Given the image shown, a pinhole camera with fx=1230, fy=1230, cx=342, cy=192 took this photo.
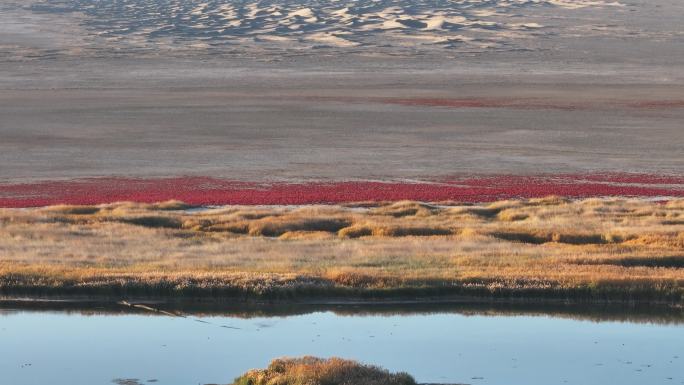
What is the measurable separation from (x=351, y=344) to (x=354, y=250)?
7.73 m

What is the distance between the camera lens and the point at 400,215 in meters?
34.0

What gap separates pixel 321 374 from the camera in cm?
1540

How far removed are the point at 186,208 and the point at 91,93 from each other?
125 ft

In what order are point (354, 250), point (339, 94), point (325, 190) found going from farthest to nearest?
1. point (339, 94)
2. point (325, 190)
3. point (354, 250)

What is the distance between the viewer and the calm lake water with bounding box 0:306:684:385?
16969mm

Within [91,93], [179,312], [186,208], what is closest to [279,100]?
[91,93]

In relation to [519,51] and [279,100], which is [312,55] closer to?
[519,51]

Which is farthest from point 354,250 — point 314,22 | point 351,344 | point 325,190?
point 314,22

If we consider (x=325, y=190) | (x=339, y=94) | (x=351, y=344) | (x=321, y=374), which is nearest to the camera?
(x=321, y=374)

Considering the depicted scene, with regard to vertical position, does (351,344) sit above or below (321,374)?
below

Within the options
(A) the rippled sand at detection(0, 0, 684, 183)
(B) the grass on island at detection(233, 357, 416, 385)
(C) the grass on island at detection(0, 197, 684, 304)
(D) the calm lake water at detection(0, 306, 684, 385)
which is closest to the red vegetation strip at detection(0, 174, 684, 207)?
(A) the rippled sand at detection(0, 0, 684, 183)

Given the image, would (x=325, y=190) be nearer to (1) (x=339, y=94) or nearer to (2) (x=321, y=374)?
(2) (x=321, y=374)

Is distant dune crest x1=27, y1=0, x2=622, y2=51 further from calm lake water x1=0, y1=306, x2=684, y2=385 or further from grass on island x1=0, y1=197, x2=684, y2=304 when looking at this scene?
calm lake water x1=0, y1=306, x2=684, y2=385

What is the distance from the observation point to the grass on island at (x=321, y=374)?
1528 cm
